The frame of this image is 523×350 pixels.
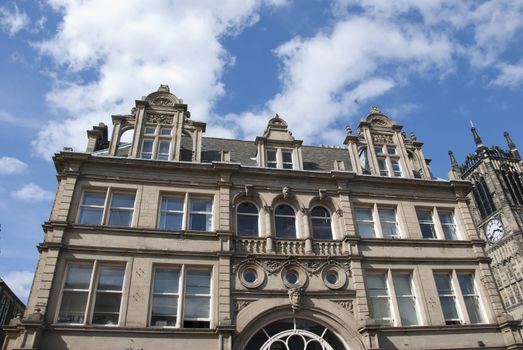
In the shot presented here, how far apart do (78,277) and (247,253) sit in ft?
24.2

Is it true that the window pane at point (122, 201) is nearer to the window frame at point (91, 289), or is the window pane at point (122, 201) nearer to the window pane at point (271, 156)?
the window frame at point (91, 289)

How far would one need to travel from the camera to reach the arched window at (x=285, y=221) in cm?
2055

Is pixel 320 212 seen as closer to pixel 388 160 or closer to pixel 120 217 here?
pixel 388 160

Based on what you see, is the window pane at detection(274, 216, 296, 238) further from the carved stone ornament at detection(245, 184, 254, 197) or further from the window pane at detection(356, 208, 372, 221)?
the window pane at detection(356, 208, 372, 221)

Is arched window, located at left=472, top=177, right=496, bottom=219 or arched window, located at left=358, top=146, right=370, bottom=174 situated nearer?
arched window, located at left=358, top=146, right=370, bottom=174

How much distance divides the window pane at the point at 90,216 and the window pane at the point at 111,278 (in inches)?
92.4

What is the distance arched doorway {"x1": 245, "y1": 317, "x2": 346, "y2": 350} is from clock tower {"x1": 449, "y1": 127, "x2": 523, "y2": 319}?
45.8 m

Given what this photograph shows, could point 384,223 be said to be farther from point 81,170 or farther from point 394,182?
point 81,170

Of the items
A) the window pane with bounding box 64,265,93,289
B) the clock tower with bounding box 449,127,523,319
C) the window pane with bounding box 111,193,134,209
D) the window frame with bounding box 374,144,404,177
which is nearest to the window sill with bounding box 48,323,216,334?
the window pane with bounding box 64,265,93,289

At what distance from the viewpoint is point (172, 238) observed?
18.9 meters

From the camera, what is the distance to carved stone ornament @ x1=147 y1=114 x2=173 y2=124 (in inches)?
893

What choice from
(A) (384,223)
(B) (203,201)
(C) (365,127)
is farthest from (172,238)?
(C) (365,127)

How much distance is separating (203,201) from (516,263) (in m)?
57.4

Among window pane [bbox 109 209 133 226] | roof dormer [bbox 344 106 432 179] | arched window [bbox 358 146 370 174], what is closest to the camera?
window pane [bbox 109 209 133 226]
